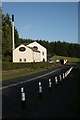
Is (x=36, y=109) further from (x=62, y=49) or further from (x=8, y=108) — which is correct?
(x=62, y=49)

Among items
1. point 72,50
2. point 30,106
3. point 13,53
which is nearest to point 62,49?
point 72,50

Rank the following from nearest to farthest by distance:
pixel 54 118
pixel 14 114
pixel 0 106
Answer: pixel 54 118
pixel 14 114
pixel 0 106

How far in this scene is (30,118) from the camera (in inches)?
341

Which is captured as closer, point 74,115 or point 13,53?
point 74,115

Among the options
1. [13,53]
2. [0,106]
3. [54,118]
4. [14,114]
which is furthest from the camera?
[13,53]

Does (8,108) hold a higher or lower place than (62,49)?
lower

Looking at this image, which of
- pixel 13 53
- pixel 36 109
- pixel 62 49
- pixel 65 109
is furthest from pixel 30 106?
pixel 62 49

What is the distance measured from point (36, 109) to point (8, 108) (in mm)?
1226

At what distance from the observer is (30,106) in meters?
11.3

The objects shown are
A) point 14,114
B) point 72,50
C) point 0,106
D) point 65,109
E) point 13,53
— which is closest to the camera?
point 14,114

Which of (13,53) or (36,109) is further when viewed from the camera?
(13,53)

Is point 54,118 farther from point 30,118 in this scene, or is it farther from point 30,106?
→ point 30,106

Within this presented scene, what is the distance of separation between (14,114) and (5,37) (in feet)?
217

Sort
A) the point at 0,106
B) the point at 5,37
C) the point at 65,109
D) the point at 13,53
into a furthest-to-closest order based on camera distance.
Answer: the point at 13,53 < the point at 5,37 < the point at 0,106 < the point at 65,109
